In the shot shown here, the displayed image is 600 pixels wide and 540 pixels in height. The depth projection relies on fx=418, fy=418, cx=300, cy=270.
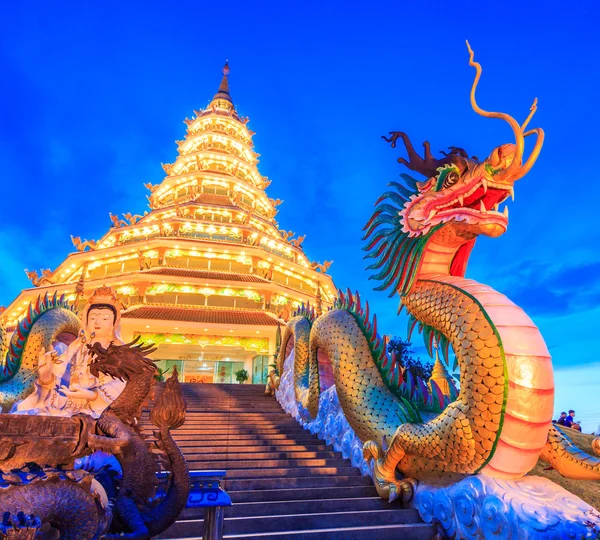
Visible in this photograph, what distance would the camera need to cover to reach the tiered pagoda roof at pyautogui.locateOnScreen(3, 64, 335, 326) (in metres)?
18.6

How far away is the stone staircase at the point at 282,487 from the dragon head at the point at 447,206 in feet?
8.72

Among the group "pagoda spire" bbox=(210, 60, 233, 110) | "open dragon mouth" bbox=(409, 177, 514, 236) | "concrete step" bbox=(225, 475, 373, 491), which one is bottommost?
"concrete step" bbox=(225, 475, 373, 491)

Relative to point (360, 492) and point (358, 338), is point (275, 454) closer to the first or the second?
point (360, 492)

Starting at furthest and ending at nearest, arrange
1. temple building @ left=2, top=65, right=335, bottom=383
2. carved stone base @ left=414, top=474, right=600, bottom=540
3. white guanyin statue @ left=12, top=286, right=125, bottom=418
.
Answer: temple building @ left=2, top=65, right=335, bottom=383 → white guanyin statue @ left=12, top=286, right=125, bottom=418 → carved stone base @ left=414, top=474, right=600, bottom=540

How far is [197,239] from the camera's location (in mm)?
20172

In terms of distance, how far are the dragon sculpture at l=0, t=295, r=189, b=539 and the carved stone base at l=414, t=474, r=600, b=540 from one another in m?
2.77

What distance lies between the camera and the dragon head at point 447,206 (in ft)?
14.2

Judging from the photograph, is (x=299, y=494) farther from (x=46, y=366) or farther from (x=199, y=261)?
(x=199, y=261)

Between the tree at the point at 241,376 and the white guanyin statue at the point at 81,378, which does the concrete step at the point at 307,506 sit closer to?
the white guanyin statue at the point at 81,378

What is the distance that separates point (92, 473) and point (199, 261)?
18.4 meters

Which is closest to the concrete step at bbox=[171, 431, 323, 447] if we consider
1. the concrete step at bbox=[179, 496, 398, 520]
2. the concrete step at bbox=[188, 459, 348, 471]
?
the concrete step at bbox=[188, 459, 348, 471]

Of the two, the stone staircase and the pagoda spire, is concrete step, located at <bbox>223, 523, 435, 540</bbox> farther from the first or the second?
the pagoda spire

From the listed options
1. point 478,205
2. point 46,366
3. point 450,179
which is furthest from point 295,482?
point 450,179

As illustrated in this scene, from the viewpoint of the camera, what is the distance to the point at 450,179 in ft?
15.5
